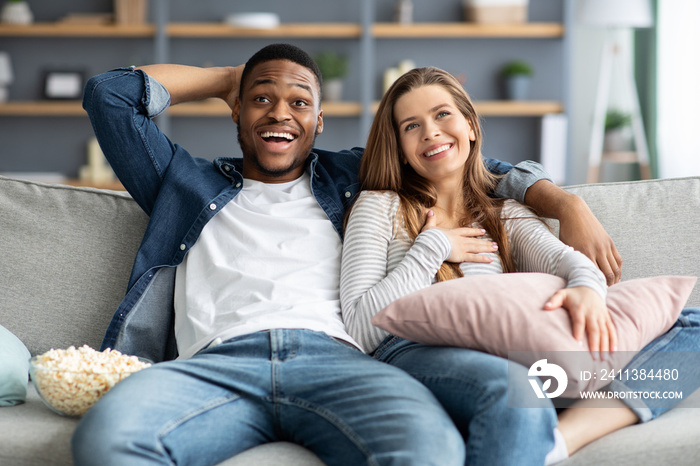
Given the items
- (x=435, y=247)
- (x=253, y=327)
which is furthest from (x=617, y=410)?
(x=253, y=327)

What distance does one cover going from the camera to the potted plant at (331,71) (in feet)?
14.0

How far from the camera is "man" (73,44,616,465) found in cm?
114

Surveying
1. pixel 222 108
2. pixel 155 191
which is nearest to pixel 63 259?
pixel 155 191

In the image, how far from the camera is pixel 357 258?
1513 millimetres

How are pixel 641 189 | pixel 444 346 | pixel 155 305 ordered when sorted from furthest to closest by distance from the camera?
1. pixel 641 189
2. pixel 155 305
3. pixel 444 346

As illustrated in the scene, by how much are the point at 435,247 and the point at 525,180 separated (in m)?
0.38

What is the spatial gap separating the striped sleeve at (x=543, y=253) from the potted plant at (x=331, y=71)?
279 cm

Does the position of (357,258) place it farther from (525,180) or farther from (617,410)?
(617,410)

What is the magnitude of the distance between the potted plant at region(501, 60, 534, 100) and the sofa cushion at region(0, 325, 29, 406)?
3.54 m

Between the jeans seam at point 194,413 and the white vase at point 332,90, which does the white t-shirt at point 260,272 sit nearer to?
the jeans seam at point 194,413

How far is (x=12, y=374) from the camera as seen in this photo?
4.57ft

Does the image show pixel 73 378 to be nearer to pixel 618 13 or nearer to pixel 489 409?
pixel 489 409

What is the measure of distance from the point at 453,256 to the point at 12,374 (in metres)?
0.95

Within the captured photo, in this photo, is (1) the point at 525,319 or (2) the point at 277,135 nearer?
(1) the point at 525,319
